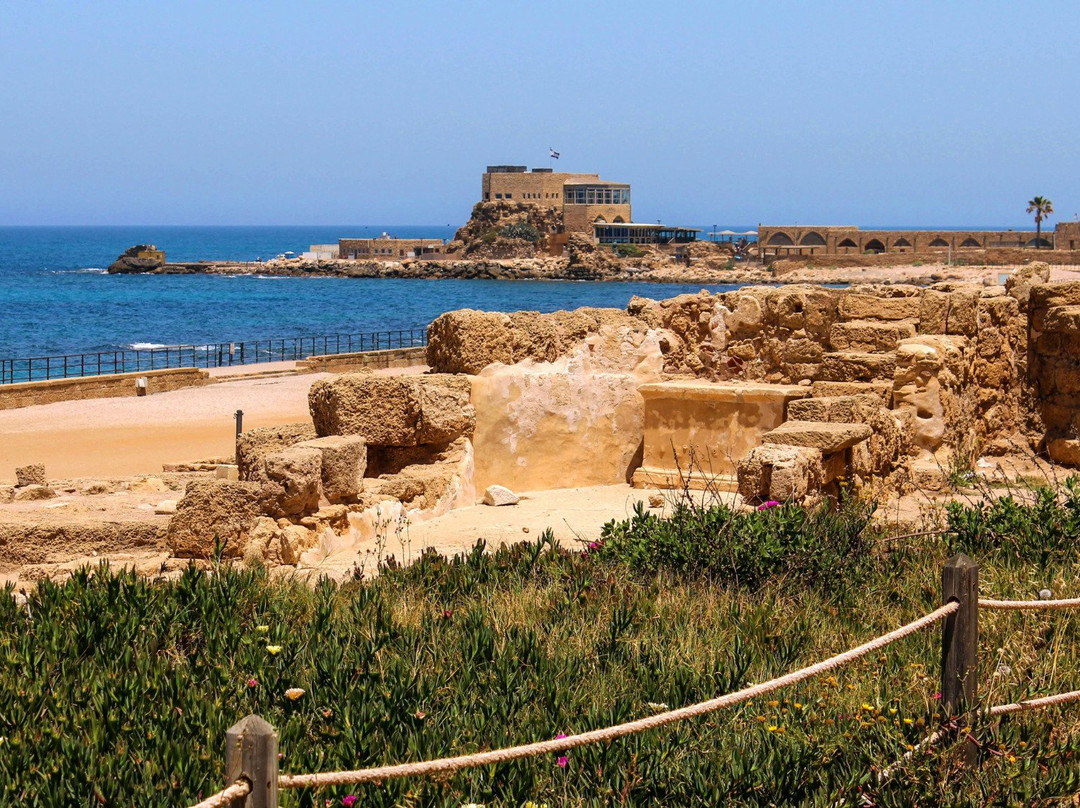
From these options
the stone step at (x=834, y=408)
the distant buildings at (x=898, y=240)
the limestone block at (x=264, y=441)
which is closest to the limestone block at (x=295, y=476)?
the limestone block at (x=264, y=441)

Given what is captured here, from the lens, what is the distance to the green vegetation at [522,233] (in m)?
124

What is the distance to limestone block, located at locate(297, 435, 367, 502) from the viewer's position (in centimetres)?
812

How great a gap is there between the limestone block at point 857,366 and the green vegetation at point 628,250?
104097mm

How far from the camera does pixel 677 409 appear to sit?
10.5 meters

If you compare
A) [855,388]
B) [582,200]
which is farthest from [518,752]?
[582,200]

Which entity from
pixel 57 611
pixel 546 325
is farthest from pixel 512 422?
pixel 57 611

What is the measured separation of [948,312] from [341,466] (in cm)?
639

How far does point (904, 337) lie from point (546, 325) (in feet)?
11.2

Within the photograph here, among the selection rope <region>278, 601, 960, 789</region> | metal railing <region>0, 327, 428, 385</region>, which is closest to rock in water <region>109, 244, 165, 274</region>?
metal railing <region>0, 327, 428, 385</region>

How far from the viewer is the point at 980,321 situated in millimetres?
11656

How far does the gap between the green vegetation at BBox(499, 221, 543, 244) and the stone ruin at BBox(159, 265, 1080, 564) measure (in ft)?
370

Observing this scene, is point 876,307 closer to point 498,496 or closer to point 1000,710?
point 498,496

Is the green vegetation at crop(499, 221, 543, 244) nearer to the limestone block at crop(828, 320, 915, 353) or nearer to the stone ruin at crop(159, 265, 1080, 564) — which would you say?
the stone ruin at crop(159, 265, 1080, 564)

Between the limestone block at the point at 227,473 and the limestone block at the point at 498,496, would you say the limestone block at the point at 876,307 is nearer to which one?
the limestone block at the point at 498,496
